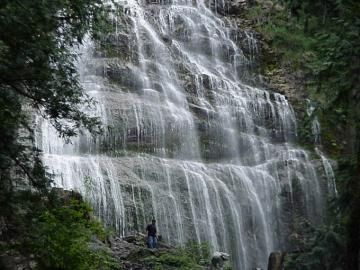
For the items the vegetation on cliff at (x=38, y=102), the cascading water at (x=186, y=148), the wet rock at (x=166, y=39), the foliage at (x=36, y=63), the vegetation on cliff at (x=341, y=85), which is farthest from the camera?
the wet rock at (x=166, y=39)

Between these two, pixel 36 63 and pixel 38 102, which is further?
pixel 38 102

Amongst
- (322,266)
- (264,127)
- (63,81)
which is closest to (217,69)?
(264,127)

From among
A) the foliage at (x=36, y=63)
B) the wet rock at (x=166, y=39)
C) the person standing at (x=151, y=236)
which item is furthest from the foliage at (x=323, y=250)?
the wet rock at (x=166, y=39)

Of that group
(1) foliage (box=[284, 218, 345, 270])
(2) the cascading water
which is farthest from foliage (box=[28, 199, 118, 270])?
(2) the cascading water

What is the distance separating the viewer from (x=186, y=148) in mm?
24766

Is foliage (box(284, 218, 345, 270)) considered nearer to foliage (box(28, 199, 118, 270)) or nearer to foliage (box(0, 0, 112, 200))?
foliage (box(28, 199, 118, 270))

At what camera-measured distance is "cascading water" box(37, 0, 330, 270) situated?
2144 centimetres

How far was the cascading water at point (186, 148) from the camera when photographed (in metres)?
21.4

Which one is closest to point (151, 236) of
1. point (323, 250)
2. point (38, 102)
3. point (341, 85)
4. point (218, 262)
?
point (218, 262)

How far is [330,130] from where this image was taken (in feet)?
91.6

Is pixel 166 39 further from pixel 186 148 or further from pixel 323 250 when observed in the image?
pixel 323 250

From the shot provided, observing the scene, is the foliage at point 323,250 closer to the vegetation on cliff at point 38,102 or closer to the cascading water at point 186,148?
the vegetation on cliff at point 38,102

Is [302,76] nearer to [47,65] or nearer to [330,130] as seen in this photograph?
[330,130]

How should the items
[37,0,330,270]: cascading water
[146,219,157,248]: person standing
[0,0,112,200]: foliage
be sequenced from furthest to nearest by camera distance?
[37,0,330,270]: cascading water < [146,219,157,248]: person standing < [0,0,112,200]: foliage
